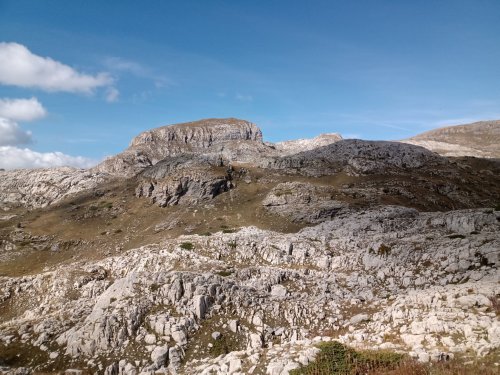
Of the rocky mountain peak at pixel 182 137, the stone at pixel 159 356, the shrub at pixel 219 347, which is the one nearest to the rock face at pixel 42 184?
the rocky mountain peak at pixel 182 137

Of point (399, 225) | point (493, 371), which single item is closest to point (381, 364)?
point (493, 371)

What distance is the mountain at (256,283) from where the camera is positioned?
22391 mm

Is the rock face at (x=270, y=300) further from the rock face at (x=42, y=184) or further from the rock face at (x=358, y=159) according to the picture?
the rock face at (x=42, y=184)

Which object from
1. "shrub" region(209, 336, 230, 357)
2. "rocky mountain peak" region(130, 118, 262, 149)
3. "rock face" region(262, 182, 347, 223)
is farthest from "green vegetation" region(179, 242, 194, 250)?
"rocky mountain peak" region(130, 118, 262, 149)

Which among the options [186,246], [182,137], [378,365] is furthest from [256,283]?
[182,137]

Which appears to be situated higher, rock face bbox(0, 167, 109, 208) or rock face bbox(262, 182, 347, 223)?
rock face bbox(0, 167, 109, 208)

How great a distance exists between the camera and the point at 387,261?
37.3 metres

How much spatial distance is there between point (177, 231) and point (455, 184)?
75.2 m

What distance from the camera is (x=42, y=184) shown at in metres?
164

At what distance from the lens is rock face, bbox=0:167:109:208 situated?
152 metres

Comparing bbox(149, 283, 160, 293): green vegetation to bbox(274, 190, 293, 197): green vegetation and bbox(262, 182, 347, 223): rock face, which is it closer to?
bbox(262, 182, 347, 223): rock face

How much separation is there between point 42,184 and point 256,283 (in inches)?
6445

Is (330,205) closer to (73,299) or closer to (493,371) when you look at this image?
(73,299)

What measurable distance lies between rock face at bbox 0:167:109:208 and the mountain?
69.8 meters
